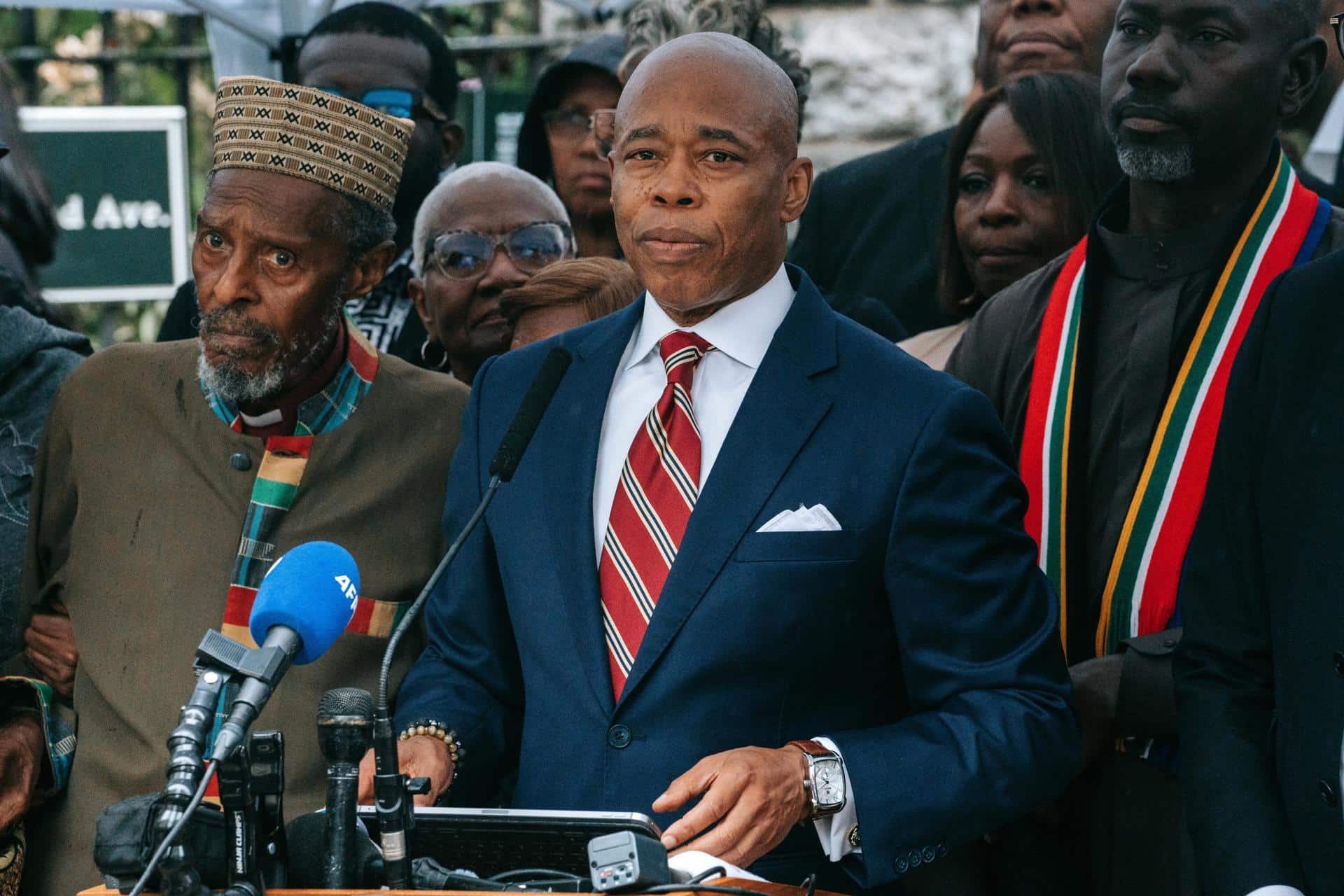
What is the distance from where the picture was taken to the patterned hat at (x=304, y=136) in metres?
3.90

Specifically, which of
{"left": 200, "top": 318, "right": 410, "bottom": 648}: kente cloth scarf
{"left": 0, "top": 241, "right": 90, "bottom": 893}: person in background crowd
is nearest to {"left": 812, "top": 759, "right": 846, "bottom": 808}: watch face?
{"left": 200, "top": 318, "right": 410, "bottom": 648}: kente cloth scarf

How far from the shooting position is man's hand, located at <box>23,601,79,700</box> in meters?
3.91

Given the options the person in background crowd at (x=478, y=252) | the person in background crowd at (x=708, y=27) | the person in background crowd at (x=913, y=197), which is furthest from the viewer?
the person in background crowd at (x=913, y=197)

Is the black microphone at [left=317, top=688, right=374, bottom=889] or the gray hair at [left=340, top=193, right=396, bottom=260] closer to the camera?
the black microphone at [left=317, top=688, right=374, bottom=889]

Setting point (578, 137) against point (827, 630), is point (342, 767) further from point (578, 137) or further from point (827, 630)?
A: point (578, 137)

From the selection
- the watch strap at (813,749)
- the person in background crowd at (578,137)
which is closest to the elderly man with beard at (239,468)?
the watch strap at (813,749)

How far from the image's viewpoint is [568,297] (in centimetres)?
458

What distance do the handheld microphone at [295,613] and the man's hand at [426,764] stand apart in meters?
0.54

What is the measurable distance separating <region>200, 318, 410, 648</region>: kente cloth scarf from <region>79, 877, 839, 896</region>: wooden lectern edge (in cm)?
131

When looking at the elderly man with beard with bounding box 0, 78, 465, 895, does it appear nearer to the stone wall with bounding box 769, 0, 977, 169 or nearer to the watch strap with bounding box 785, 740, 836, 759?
the watch strap with bounding box 785, 740, 836, 759

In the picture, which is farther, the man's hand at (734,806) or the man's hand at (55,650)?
the man's hand at (55,650)

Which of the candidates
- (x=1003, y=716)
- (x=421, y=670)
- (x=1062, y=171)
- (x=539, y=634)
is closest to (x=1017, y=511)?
(x=1003, y=716)

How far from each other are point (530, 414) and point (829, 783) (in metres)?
0.75

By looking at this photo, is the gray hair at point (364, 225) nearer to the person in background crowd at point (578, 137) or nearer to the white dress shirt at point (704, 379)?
the white dress shirt at point (704, 379)
